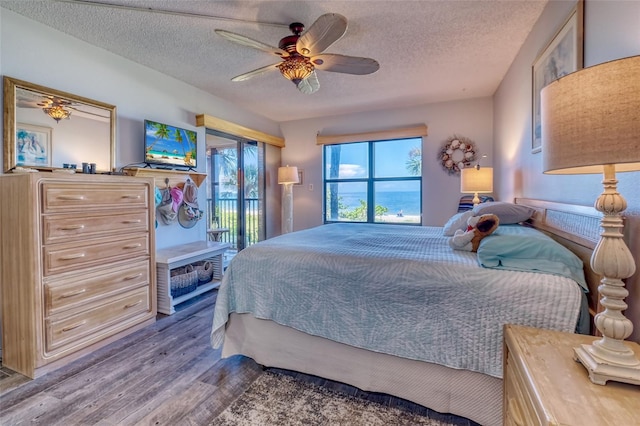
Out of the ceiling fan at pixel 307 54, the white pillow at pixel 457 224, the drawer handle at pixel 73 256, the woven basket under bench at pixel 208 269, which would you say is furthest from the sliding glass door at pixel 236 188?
the white pillow at pixel 457 224

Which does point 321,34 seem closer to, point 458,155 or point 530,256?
point 530,256

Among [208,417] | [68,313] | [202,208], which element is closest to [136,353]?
[68,313]

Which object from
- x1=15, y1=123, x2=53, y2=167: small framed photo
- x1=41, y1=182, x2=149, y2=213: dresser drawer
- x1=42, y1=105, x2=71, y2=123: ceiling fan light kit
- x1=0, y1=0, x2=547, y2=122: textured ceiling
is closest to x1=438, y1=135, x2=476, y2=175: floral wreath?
x1=0, y1=0, x2=547, y2=122: textured ceiling

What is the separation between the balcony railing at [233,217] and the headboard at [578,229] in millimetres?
3968

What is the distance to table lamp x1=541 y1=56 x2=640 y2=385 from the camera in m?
0.68

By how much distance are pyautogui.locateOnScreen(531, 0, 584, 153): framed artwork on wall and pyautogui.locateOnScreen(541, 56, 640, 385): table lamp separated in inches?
45.0

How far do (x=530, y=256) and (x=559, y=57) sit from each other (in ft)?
4.59

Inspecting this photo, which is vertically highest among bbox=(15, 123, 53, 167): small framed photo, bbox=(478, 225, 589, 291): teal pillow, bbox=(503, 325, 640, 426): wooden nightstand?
bbox=(15, 123, 53, 167): small framed photo

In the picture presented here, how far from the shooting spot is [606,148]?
2.29ft

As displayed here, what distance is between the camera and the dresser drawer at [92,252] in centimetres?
188

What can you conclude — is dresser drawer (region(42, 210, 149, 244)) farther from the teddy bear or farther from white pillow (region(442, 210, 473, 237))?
white pillow (region(442, 210, 473, 237))

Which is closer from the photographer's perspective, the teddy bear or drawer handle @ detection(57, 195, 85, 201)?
the teddy bear

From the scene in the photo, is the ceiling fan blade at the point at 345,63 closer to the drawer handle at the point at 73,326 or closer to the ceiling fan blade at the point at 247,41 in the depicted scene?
the ceiling fan blade at the point at 247,41

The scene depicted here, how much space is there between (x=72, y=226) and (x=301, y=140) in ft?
12.4
